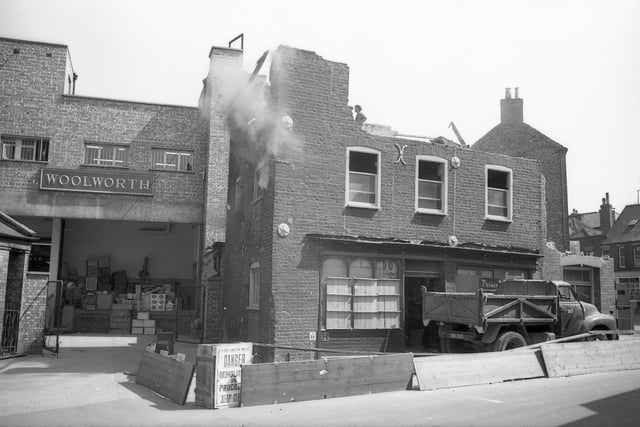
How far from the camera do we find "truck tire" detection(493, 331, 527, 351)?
14.1 metres

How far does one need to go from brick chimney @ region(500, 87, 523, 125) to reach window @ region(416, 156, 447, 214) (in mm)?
13751

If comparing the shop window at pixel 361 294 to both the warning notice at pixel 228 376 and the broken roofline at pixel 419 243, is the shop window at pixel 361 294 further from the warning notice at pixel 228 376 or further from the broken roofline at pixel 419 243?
the warning notice at pixel 228 376

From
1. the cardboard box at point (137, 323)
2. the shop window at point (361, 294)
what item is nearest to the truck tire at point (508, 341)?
the shop window at point (361, 294)

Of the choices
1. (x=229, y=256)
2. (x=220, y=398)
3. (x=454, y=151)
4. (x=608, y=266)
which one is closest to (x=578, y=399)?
(x=220, y=398)

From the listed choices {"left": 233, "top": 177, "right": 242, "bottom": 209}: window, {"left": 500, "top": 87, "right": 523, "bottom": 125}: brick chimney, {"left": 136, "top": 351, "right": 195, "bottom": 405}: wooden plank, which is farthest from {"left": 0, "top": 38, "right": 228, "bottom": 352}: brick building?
{"left": 500, "top": 87, "right": 523, "bottom": 125}: brick chimney

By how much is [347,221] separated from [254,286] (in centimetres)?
351

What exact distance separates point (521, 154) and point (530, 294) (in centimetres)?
1501

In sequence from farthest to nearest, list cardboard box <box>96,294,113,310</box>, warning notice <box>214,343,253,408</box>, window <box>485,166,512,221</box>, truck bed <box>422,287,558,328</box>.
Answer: cardboard box <box>96,294,113,310</box> → window <box>485,166,512,221</box> → truck bed <box>422,287,558,328</box> → warning notice <box>214,343,253,408</box>

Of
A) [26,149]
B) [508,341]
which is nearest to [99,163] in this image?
[26,149]

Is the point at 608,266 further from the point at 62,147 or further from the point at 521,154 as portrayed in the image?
the point at 62,147

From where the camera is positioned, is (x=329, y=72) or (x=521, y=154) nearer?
(x=329, y=72)

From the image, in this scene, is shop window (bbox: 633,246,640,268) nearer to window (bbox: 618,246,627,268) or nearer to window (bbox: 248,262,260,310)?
window (bbox: 618,246,627,268)

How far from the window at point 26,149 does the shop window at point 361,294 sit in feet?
49.3

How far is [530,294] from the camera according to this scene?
1545 cm
